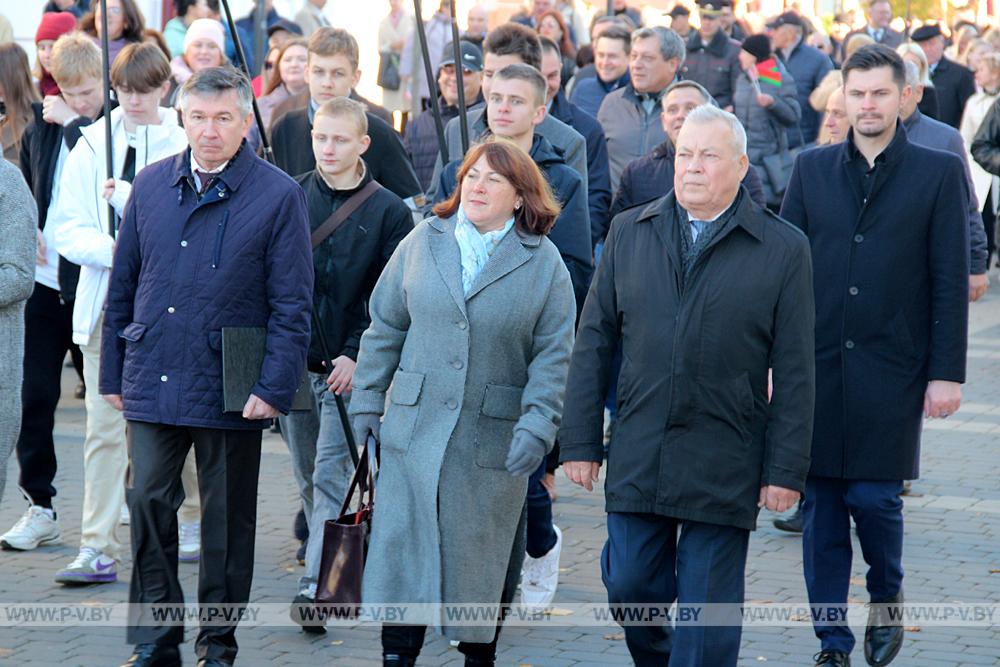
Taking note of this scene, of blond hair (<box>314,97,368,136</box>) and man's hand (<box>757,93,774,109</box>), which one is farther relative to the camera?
man's hand (<box>757,93,774,109</box>)

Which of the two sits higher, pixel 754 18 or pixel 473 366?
pixel 754 18

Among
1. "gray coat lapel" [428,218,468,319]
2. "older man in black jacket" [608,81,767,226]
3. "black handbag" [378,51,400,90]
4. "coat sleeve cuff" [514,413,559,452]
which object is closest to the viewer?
"coat sleeve cuff" [514,413,559,452]

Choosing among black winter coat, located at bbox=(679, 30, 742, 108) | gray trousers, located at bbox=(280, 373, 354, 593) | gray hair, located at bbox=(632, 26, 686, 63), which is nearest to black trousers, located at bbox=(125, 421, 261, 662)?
gray trousers, located at bbox=(280, 373, 354, 593)

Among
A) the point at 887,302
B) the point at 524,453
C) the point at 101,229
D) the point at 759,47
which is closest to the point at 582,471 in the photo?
the point at 524,453

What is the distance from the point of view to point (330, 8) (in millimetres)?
22391

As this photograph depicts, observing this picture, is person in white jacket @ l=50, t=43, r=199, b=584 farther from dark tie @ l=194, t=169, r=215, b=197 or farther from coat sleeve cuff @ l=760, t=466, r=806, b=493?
coat sleeve cuff @ l=760, t=466, r=806, b=493

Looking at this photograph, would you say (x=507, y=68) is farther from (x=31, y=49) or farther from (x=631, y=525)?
(x=31, y=49)

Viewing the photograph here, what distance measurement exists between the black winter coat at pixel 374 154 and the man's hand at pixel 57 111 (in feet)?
3.10

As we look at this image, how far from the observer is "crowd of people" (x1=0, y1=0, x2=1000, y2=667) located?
5066 millimetres

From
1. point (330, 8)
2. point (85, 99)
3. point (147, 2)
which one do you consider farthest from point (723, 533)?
point (330, 8)

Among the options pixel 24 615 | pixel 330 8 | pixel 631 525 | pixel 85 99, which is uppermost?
pixel 330 8

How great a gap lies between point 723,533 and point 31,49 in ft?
46.4

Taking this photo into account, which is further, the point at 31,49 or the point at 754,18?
the point at 754,18

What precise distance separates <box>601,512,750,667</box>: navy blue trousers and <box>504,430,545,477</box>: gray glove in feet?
0.99
